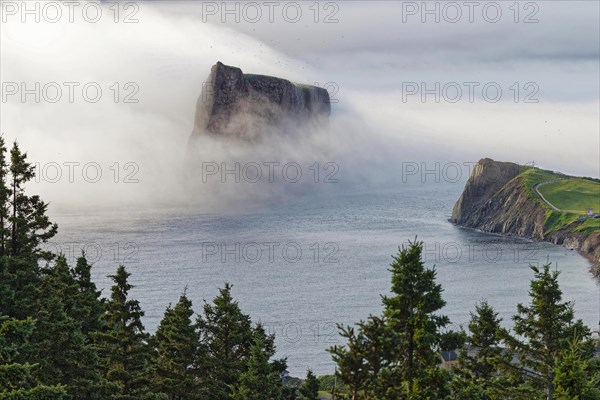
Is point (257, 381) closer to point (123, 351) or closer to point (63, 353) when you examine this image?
point (123, 351)

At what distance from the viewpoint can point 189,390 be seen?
47.9m

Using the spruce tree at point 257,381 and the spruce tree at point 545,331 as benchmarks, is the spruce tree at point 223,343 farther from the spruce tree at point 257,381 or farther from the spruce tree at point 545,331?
the spruce tree at point 545,331

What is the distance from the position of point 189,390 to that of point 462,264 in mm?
152768

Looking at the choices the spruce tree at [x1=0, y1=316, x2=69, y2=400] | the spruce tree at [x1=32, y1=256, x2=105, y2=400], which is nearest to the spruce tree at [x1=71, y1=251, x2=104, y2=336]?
the spruce tree at [x1=32, y1=256, x2=105, y2=400]

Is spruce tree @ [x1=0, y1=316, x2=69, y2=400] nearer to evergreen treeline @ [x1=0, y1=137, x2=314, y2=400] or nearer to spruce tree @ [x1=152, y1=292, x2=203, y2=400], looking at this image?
evergreen treeline @ [x1=0, y1=137, x2=314, y2=400]

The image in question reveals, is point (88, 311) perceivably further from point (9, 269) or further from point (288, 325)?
point (288, 325)

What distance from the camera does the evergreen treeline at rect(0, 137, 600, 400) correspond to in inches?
1105

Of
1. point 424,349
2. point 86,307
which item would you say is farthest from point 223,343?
point 424,349

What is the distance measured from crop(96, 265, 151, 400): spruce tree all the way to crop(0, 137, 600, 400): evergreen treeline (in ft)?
0.24

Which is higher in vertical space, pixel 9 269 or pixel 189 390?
pixel 9 269

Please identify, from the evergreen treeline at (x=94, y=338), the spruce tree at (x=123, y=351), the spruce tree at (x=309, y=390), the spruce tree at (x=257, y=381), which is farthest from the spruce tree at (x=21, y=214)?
the spruce tree at (x=309, y=390)

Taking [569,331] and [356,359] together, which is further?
[569,331]

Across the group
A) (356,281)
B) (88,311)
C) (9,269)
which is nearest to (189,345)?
(88,311)

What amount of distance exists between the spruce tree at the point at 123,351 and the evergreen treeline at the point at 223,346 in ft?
0.24
